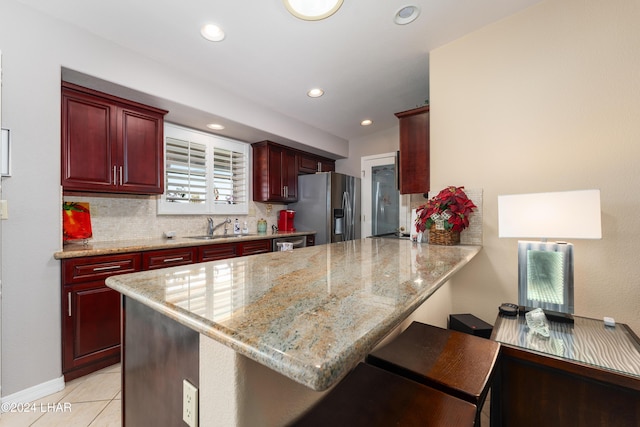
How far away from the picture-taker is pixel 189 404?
2.25ft

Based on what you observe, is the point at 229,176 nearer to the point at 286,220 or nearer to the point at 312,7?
the point at 286,220

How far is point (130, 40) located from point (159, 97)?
434mm

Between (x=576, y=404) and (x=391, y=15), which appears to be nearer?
(x=576, y=404)

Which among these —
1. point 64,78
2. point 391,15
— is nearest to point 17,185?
point 64,78

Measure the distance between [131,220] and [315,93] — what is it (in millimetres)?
2396

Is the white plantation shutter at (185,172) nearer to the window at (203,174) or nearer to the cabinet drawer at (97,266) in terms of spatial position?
the window at (203,174)

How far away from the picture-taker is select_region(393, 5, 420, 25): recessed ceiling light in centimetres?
178

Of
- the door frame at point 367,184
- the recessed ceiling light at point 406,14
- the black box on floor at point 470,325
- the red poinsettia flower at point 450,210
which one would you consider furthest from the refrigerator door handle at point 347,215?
the recessed ceiling light at point 406,14

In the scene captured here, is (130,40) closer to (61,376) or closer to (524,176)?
(61,376)

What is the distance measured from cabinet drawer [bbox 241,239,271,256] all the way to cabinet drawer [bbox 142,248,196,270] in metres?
0.61

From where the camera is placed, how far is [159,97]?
2334mm

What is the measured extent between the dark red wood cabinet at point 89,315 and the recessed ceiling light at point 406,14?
9.10 ft

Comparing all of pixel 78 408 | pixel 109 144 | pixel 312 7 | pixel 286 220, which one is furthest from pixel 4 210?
pixel 286 220

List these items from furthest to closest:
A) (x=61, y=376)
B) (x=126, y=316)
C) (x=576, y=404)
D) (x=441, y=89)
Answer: (x=441, y=89), (x=61, y=376), (x=576, y=404), (x=126, y=316)
